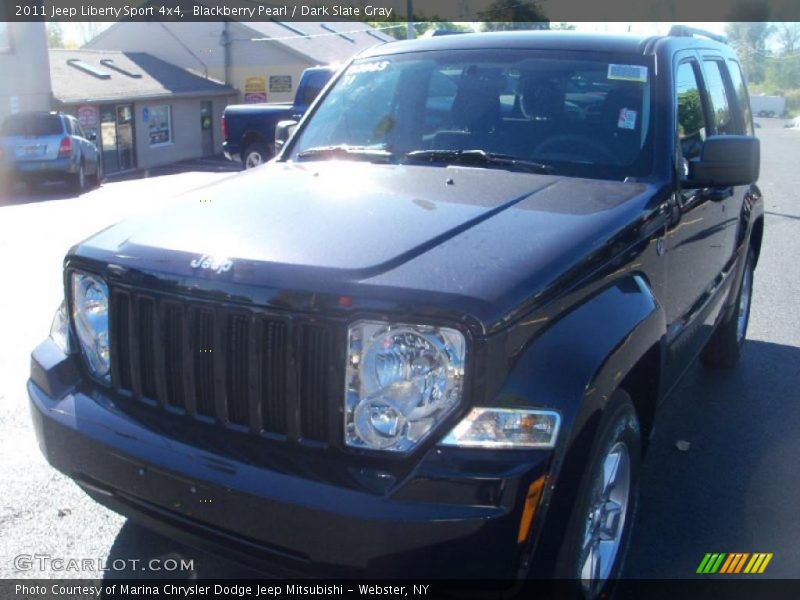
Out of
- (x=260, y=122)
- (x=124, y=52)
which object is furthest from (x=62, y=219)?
(x=124, y=52)

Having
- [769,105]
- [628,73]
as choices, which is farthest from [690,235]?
[769,105]

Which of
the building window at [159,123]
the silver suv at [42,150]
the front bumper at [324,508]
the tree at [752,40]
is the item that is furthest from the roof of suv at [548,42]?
the tree at [752,40]

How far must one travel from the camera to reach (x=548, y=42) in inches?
165

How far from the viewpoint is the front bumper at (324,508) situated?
224 centimetres

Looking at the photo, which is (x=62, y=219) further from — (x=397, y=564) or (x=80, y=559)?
(x=397, y=564)

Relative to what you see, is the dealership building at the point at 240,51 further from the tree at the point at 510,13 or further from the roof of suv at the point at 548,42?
the roof of suv at the point at 548,42

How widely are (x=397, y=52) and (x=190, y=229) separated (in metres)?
2.12

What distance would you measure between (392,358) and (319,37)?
3714 cm

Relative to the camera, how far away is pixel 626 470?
10.2ft

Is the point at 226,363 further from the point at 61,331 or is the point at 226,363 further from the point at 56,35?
the point at 56,35

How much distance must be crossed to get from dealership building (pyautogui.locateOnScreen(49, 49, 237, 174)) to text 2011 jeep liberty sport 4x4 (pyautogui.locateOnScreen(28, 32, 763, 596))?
81.1 feet

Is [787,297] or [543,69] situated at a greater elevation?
[543,69]

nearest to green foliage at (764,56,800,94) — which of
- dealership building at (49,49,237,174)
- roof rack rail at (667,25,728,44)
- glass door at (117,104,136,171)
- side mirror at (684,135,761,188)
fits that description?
dealership building at (49,49,237,174)

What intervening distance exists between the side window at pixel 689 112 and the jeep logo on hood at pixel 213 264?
2229 millimetres
